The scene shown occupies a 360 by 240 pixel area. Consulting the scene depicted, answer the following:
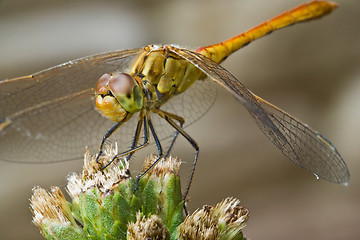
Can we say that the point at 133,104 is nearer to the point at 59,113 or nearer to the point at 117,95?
the point at 117,95

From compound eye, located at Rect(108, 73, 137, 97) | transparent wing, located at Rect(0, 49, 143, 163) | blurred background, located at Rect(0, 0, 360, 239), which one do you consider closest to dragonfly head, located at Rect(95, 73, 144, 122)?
compound eye, located at Rect(108, 73, 137, 97)

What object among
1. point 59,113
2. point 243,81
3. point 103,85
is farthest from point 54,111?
point 243,81

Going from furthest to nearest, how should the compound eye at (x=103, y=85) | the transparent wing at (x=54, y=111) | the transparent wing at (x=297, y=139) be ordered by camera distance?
the transparent wing at (x=54, y=111), the compound eye at (x=103, y=85), the transparent wing at (x=297, y=139)

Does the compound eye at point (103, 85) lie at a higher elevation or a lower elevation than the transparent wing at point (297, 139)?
higher

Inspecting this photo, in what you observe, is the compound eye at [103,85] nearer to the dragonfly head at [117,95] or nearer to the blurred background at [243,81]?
the dragonfly head at [117,95]

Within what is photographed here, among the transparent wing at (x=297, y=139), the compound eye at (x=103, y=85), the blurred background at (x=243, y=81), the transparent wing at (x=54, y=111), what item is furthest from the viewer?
the blurred background at (x=243, y=81)

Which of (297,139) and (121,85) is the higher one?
(121,85)


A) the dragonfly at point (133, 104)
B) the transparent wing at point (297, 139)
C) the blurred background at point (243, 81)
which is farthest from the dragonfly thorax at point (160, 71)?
the blurred background at point (243, 81)
